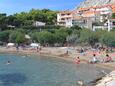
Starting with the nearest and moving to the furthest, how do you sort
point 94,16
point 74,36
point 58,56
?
point 58,56 < point 74,36 < point 94,16

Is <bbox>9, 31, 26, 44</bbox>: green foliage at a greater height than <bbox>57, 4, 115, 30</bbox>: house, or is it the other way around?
<bbox>57, 4, 115, 30</bbox>: house

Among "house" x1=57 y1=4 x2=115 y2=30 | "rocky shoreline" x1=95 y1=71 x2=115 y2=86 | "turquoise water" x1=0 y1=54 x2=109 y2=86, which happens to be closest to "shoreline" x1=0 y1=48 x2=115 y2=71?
"turquoise water" x1=0 y1=54 x2=109 y2=86

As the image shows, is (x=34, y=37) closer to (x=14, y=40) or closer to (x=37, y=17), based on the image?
(x=14, y=40)

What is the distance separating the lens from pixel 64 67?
49.2m

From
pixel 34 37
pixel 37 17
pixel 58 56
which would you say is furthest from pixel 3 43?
pixel 37 17

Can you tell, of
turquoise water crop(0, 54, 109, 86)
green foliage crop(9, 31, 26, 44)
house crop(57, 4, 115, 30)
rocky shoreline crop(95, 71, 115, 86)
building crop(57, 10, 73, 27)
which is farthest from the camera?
building crop(57, 10, 73, 27)

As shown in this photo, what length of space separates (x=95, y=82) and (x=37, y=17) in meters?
82.1

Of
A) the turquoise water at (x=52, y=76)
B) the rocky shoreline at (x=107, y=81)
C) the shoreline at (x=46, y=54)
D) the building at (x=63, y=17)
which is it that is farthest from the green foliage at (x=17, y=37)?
the rocky shoreline at (x=107, y=81)

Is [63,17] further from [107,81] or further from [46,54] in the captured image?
[107,81]

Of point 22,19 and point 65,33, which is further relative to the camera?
point 22,19

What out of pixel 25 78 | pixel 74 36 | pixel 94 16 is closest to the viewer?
pixel 25 78

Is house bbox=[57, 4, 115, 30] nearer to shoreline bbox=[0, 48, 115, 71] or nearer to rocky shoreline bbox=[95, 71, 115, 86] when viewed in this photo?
shoreline bbox=[0, 48, 115, 71]

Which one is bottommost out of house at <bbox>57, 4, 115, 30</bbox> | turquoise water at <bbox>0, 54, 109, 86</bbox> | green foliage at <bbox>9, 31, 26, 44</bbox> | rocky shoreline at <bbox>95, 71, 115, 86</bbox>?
turquoise water at <bbox>0, 54, 109, 86</bbox>

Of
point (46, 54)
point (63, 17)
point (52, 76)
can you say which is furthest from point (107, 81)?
point (63, 17)
